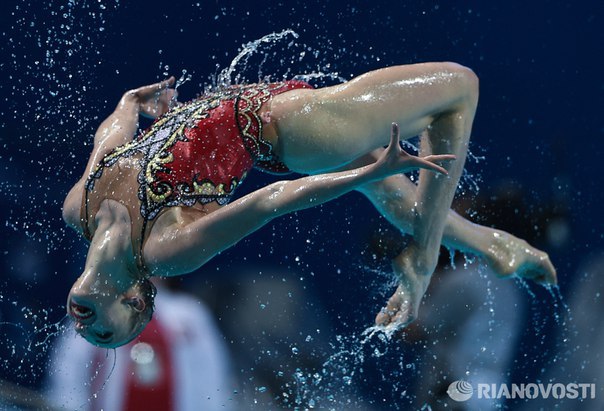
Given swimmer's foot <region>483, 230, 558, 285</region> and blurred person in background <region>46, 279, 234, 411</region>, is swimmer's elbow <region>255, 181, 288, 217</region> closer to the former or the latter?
swimmer's foot <region>483, 230, 558, 285</region>

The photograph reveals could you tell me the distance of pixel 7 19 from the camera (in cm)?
404

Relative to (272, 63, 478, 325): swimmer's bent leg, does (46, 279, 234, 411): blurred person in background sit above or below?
below

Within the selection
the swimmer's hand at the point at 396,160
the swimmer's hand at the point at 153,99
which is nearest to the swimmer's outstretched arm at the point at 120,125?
the swimmer's hand at the point at 153,99

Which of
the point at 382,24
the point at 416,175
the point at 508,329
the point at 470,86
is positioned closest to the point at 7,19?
the point at 382,24

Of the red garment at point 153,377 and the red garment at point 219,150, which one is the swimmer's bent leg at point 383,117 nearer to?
the red garment at point 219,150

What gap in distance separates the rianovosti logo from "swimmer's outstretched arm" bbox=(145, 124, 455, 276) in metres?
1.79

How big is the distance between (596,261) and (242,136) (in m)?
1.92

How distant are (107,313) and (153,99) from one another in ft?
3.01

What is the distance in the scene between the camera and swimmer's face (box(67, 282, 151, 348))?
2602 mm

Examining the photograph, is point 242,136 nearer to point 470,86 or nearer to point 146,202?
point 146,202

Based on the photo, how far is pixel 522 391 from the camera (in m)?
3.84

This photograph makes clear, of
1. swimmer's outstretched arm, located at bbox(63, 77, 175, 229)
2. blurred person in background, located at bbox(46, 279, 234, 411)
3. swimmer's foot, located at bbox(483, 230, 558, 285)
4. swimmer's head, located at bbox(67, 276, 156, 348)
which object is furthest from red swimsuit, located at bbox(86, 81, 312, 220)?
blurred person in background, located at bbox(46, 279, 234, 411)

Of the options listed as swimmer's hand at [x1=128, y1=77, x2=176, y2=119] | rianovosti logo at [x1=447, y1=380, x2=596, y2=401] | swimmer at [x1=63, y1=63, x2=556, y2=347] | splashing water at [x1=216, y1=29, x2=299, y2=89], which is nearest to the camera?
swimmer at [x1=63, y1=63, x2=556, y2=347]

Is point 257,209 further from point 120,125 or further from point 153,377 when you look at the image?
point 153,377
